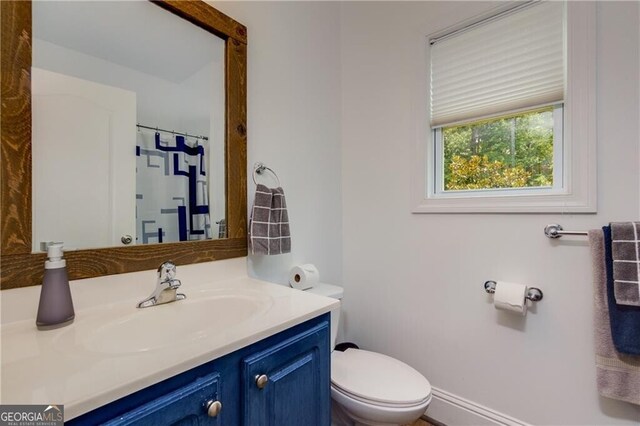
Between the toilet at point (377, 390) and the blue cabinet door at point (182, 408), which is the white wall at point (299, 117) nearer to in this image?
the toilet at point (377, 390)

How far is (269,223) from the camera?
1293 millimetres

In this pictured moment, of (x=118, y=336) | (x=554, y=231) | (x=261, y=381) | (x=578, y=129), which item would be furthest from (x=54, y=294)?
(x=578, y=129)

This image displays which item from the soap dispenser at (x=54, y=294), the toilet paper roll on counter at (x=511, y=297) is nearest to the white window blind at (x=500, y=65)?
the toilet paper roll on counter at (x=511, y=297)

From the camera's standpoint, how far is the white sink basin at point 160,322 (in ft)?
2.35

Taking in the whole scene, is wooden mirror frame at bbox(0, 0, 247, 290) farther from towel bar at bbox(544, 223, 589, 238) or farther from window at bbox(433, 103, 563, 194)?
towel bar at bbox(544, 223, 589, 238)

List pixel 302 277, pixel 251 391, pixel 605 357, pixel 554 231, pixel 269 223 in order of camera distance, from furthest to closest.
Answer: pixel 302 277 < pixel 269 223 < pixel 554 231 < pixel 605 357 < pixel 251 391

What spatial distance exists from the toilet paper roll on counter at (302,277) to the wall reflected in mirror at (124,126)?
1.34ft

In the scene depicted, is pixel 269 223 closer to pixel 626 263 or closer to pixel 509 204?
pixel 509 204

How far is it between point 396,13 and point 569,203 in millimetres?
1295

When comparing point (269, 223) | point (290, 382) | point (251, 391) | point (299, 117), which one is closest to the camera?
point (251, 391)

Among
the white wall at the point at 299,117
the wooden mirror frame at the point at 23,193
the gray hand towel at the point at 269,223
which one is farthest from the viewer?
the white wall at the point at 299,117

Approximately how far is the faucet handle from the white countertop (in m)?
0.08

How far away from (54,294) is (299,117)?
1.22 m

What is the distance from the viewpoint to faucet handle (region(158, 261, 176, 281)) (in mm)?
941
